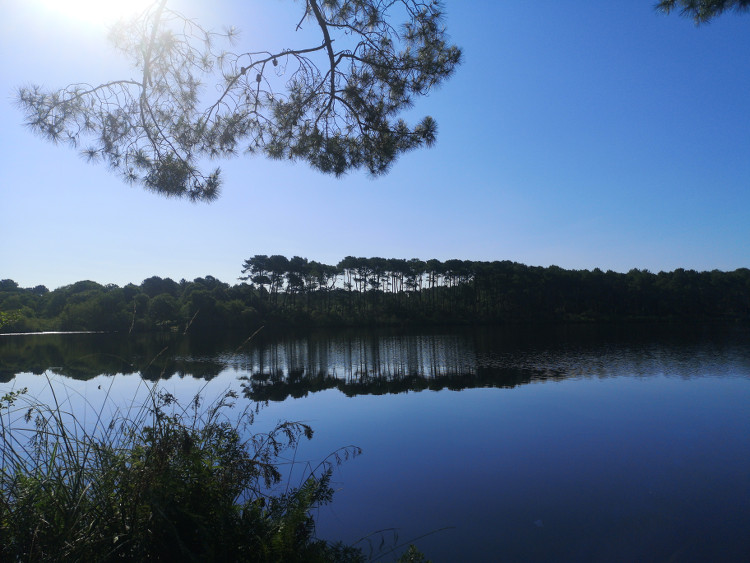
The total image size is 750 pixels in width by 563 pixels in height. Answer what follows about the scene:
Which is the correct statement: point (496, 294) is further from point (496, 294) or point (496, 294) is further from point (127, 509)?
point (127, 509)

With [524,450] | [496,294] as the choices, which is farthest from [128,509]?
[496,294]

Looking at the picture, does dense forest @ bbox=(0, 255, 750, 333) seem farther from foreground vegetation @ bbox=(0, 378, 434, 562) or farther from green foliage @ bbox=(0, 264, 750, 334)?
foreground vegetation @ bbox=(0, 378, 434, 562)

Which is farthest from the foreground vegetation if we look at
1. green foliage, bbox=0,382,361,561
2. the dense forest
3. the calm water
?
the dense forest

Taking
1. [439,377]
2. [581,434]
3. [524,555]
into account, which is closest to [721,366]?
[439,377]

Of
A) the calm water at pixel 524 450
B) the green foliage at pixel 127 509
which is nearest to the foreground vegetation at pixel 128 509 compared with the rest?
the green foliage at pixel 127 509

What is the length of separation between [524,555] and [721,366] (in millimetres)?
17699

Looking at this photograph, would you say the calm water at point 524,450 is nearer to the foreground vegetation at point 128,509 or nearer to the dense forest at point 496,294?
the foreground vegetation at point 128,509

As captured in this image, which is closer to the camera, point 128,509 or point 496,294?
point 128,509

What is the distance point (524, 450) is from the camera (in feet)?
24.5

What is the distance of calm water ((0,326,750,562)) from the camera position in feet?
15.3

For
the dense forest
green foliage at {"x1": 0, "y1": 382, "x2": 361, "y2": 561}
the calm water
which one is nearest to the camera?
green foliage at {"x1": 0, "y1": 382, "x2": 361, "y2": 561}

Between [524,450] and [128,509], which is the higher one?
[128,509]

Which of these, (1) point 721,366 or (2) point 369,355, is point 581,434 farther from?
(2) point 369,355

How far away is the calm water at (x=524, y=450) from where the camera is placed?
4668 millimetres
